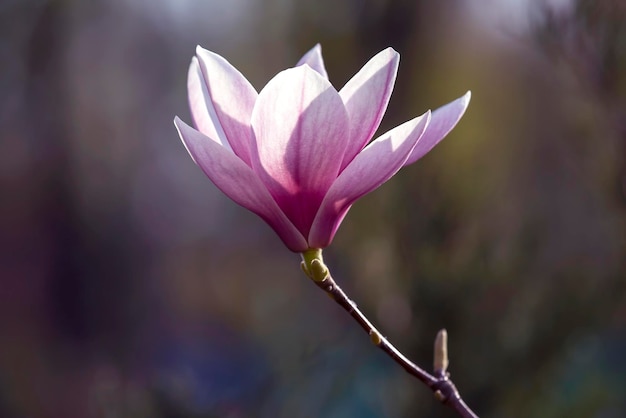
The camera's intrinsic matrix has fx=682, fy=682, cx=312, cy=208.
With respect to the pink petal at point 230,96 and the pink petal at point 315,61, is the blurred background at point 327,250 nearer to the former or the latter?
the pink petal at point 315,61

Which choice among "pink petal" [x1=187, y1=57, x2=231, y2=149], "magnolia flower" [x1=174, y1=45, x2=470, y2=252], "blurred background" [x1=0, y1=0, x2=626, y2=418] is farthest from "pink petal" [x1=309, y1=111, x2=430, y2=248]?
"blurred background" [x1=0, y1=0, x2=626, y2=418]

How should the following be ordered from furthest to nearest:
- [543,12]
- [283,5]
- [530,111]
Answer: [530,111] → [283,5] → [543,12]

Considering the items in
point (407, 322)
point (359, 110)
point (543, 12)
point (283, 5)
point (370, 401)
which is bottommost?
point (370, 401)

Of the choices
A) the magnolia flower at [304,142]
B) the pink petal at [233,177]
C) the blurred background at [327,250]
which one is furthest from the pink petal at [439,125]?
the blurred background at [327,250]

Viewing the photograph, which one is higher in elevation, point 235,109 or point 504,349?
point 235,109

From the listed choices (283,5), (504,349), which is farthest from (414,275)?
(283,5)

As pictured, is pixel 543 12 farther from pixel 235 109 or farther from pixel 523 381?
pixel 235 109

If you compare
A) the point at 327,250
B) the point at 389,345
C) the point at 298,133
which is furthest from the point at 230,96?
the point at 327,250

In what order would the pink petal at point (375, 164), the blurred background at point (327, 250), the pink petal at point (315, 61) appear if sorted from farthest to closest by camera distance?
the blurred background at point (327, 250) < the pink petal at point (315, 61) < the pink petal at point (375, 164)
